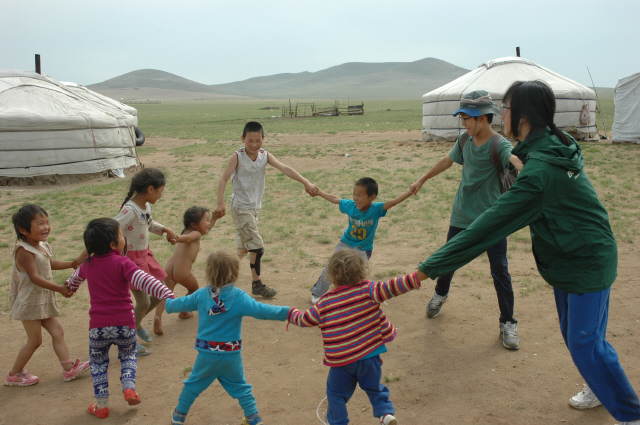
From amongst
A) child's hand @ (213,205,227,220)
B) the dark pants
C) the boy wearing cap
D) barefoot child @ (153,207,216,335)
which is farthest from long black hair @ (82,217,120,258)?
the dark pants

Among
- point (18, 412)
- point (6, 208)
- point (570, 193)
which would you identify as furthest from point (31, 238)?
point (6, 208)

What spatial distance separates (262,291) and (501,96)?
599 inches

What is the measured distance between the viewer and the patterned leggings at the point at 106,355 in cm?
306

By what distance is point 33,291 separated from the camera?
3.41m

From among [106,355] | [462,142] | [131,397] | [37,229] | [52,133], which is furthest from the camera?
[52,133]

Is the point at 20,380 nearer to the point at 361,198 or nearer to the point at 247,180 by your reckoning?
the point at 247,180

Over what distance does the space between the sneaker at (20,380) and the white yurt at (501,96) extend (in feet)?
53.3

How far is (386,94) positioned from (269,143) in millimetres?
138529

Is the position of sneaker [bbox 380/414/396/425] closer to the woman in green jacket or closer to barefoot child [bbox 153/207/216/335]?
the woman in green jacket

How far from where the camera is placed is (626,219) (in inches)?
287

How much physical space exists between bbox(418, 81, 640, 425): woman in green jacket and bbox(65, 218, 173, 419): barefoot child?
74.4 inches

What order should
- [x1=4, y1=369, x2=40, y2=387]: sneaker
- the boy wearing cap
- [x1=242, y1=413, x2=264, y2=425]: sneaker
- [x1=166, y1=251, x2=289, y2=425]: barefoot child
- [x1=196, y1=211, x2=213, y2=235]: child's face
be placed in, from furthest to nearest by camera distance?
[x1=196, y1=211, x2=213, y2=235]: child's face → the boy wearing cap → [x1=4, y1=369, x2=40, y2=387]: sneaker → [x1=242, y1=413, x2=264, y2=425]: sneaker → [x1=166, y1=251, x2=289, y2=425]: barefoot child

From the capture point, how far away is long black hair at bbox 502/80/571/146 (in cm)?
245

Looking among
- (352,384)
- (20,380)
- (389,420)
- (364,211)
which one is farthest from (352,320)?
(20,380)
